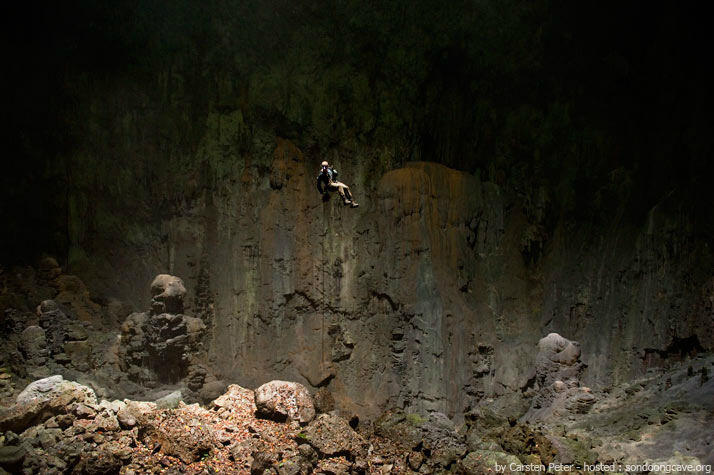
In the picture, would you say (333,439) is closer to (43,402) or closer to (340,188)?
(340,188)

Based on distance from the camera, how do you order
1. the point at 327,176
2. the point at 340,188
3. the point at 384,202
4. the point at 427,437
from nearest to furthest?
the point at 427,437 → the point at 327,176 → the point at 340,188 → the point at 384,202

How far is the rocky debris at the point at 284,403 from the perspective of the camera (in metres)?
8.65

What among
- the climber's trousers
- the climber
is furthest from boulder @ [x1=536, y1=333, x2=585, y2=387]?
the climber's trousers

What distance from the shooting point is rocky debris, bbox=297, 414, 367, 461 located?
24.8ft

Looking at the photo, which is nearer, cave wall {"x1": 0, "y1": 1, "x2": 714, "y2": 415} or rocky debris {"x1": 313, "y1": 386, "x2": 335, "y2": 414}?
rocky debris {"x1": 313, "y1": 386, "x2": 335, "y2": 414}

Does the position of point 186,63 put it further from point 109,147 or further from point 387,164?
point 387,164

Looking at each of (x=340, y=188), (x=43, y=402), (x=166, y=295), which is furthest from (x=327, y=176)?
(x=43, y=402)

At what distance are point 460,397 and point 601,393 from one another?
9.03 feet

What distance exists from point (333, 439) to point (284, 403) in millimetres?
1408

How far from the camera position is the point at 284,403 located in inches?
345

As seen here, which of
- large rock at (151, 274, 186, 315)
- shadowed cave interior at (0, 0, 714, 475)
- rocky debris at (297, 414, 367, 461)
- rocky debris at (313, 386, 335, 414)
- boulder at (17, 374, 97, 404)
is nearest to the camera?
rocky debris at (297, 414, 367, 461)

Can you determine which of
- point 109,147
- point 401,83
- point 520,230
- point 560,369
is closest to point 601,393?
point 560,369

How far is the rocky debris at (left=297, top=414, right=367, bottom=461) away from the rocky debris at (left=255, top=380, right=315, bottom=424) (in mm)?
581

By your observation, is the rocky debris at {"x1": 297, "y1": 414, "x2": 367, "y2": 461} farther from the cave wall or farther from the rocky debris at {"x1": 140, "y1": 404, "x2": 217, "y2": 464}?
the cave wall
